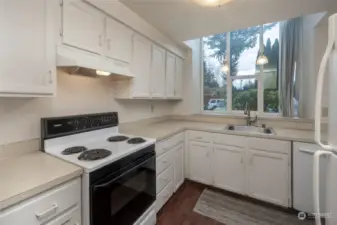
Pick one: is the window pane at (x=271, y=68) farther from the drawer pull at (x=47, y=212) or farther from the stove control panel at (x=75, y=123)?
the drawer pull at (x=47, y=212)

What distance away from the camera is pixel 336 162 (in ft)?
2.83

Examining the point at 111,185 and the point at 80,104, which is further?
the point at 80,104

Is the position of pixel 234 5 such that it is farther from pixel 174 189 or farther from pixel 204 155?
pixel 174 189

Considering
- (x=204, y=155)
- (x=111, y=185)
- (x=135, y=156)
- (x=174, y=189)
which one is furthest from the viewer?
(x=204, y=155)

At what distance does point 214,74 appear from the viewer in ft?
11.3

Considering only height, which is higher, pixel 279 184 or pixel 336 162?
pixel 336 162

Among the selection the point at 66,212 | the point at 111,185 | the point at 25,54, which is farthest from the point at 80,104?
the point at 66,212

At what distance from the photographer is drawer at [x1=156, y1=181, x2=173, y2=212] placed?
1.94 metres

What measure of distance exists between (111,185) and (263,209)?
185cm

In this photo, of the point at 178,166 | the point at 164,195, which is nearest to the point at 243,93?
the point at 178,166

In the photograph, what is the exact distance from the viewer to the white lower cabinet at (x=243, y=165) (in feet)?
6.61

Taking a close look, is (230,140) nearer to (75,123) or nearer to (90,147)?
(90,147)

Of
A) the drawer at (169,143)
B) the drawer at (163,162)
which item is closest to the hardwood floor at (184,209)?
the drawer at (163,162)

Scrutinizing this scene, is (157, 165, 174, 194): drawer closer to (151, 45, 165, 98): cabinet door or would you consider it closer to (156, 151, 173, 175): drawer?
(156, 151, 173, 175): drawer
